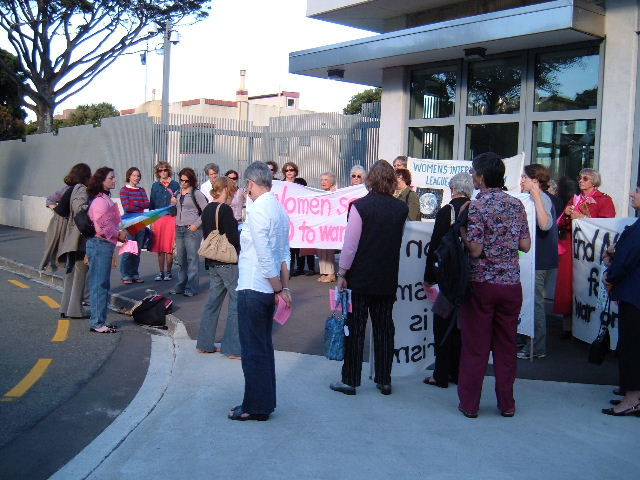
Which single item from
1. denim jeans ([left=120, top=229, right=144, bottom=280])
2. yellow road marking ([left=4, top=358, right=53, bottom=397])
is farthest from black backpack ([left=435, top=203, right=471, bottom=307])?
denim jeans ([left=120, top=229, right=144, bottom=280])

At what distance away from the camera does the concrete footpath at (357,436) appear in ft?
15.7

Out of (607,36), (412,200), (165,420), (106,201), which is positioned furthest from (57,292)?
(607,36)

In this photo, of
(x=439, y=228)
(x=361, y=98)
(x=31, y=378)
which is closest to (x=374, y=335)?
(x=439, y=228)

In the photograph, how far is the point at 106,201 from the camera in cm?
903

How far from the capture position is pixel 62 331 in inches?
369

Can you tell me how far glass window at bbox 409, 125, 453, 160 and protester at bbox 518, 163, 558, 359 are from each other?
5824 millimetres

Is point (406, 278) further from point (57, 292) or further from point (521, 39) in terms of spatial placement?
point (57, 292)

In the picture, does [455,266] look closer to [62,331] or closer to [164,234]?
[62,331]

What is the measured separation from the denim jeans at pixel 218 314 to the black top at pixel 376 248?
6.17 feet

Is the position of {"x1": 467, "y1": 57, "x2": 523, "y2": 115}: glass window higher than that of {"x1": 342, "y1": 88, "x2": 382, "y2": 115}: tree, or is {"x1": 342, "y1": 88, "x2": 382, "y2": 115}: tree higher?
{"x1": 342, "y1": 88, "x2": 382, "y2": 115}: tree

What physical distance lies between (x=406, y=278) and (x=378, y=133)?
381 inches

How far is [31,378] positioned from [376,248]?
3.57m

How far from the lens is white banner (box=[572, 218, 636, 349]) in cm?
798

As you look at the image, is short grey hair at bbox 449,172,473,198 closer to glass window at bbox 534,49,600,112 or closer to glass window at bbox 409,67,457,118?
glass window at bbox 534,49,600,112
